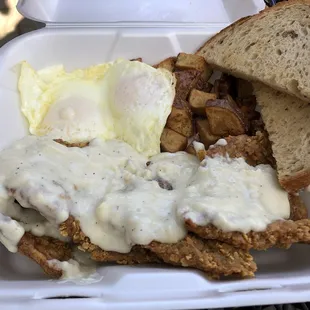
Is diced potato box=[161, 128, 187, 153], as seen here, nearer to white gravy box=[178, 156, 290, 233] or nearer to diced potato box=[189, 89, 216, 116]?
diced potato box=[189, 89, 216, 116]

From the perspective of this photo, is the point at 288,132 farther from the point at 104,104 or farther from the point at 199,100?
the point at 104,104

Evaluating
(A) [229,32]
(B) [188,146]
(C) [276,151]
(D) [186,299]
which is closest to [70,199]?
(D) [186,299]

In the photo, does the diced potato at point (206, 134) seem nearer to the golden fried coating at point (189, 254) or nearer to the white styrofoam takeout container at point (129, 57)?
the white styrofoam takeout container at point (129, 57)

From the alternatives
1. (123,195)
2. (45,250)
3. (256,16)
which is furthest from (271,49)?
(45,250)

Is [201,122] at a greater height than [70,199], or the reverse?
[70,199]

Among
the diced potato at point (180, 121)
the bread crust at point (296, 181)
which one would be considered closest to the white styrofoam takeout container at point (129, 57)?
the bread crust at point (296, 181)

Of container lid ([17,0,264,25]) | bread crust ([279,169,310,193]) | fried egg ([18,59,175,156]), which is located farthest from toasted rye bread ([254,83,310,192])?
container lid ([17,0,264,25])

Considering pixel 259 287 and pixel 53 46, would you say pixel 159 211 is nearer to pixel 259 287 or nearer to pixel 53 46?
pixel 259 287
